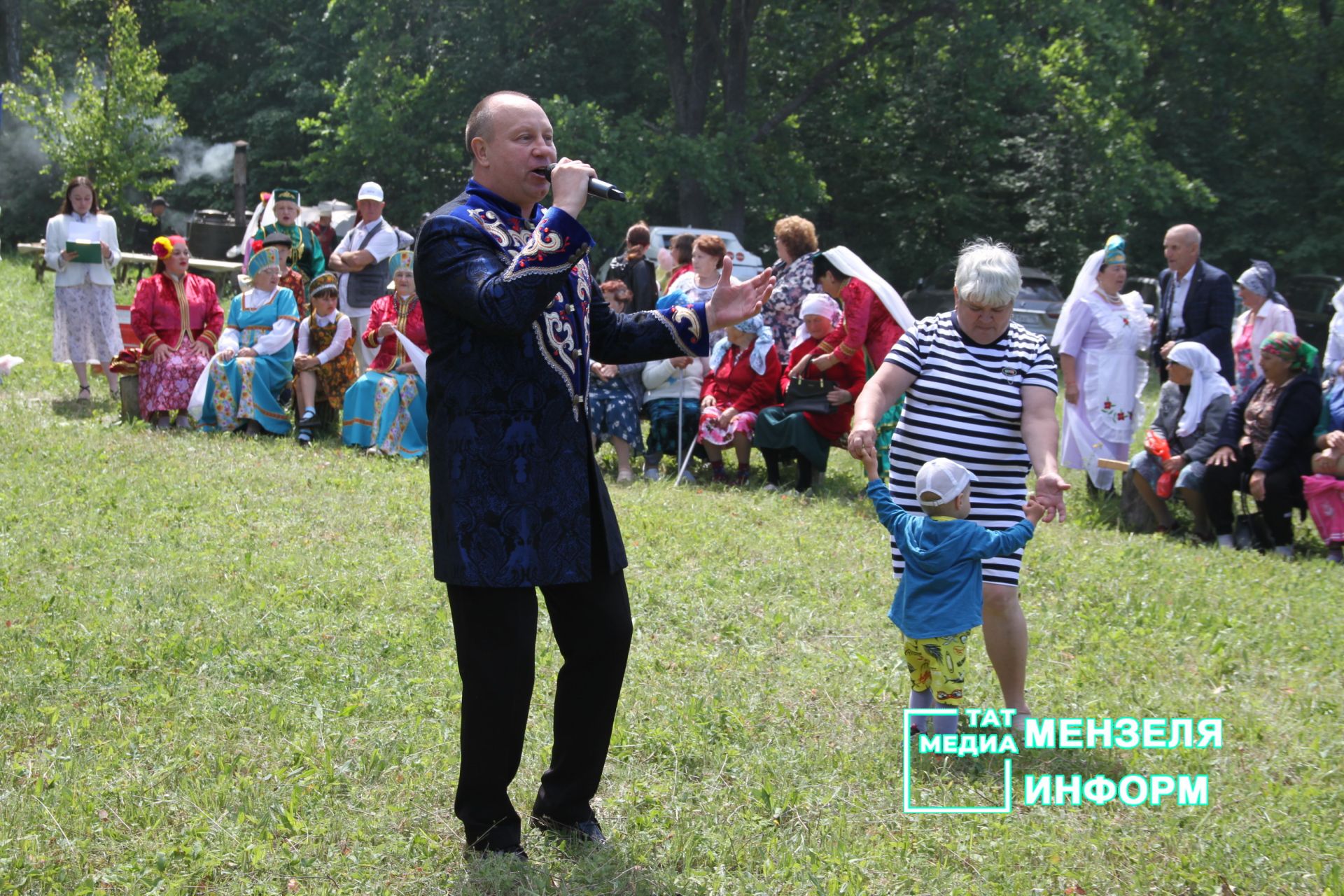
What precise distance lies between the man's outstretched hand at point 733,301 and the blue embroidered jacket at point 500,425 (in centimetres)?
41

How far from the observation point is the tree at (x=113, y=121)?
2328 cm

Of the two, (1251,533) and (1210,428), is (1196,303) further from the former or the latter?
(1251,533)

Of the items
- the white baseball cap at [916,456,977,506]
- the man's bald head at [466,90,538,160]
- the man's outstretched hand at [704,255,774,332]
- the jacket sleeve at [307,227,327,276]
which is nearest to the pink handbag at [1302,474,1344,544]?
the white baseball cap at [916,456,977,506]

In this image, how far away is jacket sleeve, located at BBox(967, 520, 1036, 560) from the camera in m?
4.26

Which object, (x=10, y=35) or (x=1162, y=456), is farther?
(x=10, y=35)

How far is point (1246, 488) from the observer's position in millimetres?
8672

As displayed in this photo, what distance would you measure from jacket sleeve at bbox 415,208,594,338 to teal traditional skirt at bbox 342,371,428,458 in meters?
7.03

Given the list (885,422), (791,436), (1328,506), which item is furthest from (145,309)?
(1328,506)

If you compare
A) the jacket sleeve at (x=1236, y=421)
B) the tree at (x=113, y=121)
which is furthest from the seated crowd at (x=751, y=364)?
the tree at (x=113, y=121)

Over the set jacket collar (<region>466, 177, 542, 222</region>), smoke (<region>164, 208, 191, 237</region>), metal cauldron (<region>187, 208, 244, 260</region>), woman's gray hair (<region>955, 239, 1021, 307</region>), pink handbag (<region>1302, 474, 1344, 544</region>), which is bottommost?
pink handbag (<region>1302, 474, 1344, 544</region>)

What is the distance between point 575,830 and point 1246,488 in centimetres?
643

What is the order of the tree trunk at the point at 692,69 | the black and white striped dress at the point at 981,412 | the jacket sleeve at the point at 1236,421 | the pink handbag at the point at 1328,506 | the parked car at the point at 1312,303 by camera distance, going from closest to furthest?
the black and white striped dress at the point at 981,412 → the pink handbag at the point at 1328,506 → the jacket sleeve at the point at 1236,421 → the parked car at the point at 1312,303 → the tree trunk at the point at 692,69

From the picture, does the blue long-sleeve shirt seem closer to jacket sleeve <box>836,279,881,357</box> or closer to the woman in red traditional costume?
jacket sleeve <box>836,279,881,357</box>

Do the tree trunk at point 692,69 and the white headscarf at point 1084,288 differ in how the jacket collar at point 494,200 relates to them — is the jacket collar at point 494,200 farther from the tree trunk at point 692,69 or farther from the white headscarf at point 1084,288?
the tree trunk at point 692,69
